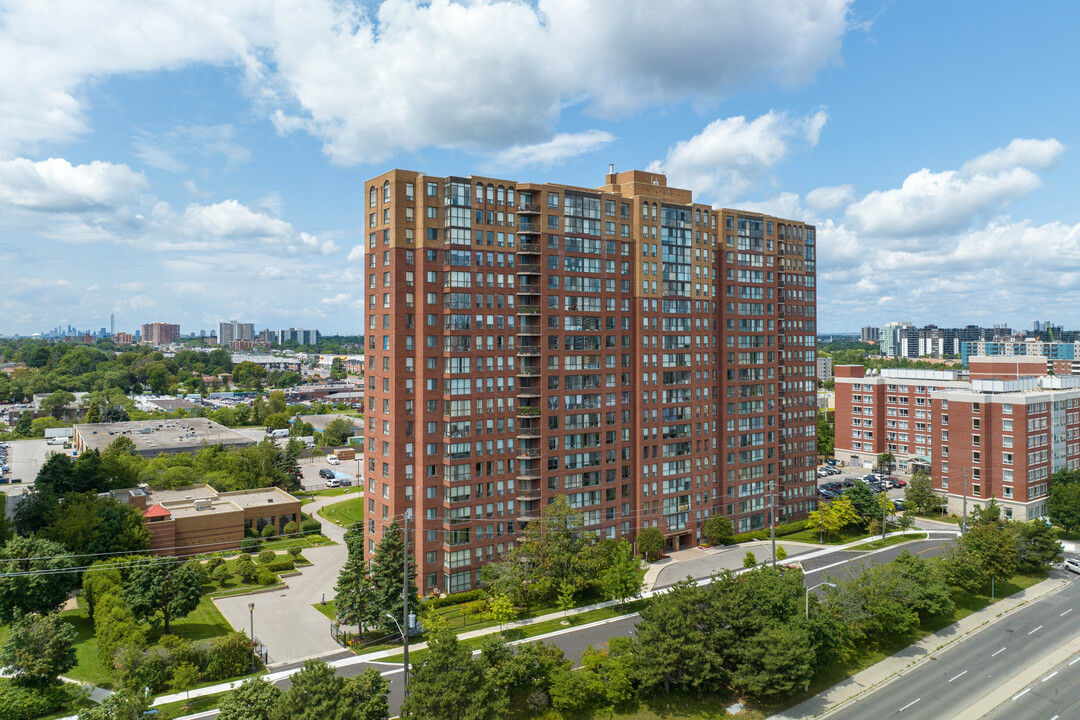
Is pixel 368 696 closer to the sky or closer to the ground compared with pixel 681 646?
closer to the ground

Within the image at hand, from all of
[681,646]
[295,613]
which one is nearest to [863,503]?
[681,646]

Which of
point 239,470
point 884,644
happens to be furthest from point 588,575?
point 239,470

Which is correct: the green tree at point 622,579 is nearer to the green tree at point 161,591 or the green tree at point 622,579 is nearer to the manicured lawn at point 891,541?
the manicured lawn at point 891,541

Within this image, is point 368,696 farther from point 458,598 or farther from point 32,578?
point 32,578

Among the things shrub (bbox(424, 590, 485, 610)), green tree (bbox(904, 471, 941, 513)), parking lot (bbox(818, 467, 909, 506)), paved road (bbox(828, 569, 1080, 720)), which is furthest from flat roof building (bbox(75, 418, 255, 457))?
green tree (bbox(904, 471, 941, 513))

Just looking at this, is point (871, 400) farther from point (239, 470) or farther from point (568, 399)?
point (239, 470)
